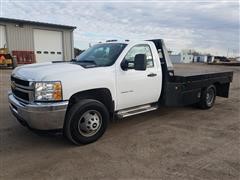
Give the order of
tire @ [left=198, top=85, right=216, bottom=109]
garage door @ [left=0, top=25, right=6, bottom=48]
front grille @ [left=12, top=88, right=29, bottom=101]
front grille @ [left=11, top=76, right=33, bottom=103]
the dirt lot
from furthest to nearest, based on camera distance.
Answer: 1. garage door @ [left=0, top=25, right=6, bottom=48]
2. tire @ [left=198, top=85, right=216, bottom=109]
3. front grille @ [left=12, top=88, right=29, bottom=101]
4. front grille @ [left=11, top=76, right=33, bottom=103]
5. the dirt lot

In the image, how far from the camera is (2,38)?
20.5 meters

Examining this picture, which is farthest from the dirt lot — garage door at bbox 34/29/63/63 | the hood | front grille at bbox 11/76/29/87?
garage door at bbox 34/29/63/63

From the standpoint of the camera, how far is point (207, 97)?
696 centimetres

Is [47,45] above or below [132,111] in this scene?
above

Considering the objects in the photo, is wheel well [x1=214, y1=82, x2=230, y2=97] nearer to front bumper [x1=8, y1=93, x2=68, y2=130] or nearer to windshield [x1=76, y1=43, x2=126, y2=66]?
windshield [x1=76, y1=43, x2=126, y2=66]

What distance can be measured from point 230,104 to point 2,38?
65.6ft

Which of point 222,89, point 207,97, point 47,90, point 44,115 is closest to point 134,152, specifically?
point 44,115

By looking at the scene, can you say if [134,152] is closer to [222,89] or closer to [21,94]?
[21,94]

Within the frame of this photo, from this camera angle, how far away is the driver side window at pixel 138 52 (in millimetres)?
4746

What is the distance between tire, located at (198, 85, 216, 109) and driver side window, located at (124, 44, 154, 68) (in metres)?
2.44

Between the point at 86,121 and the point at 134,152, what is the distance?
3.40 feet

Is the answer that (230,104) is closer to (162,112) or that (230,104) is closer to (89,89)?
(162,112)

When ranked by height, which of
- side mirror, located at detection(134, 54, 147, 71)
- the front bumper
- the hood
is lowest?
the front bumper

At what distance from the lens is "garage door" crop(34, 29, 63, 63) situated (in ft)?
73.6
